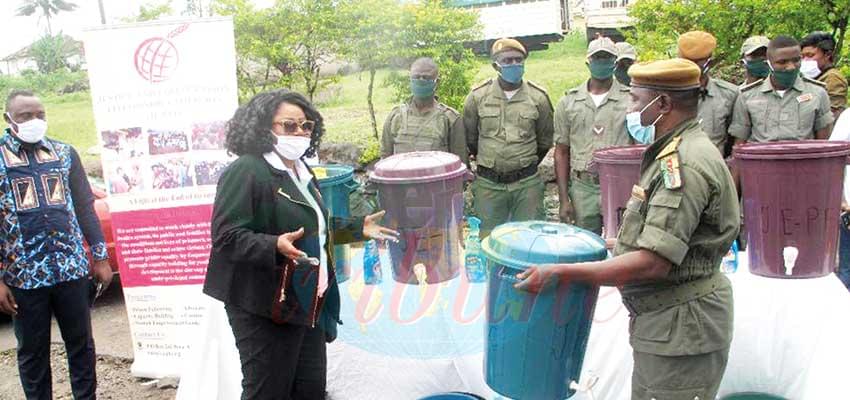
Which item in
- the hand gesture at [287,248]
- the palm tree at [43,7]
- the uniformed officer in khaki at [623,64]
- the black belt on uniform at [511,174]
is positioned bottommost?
the black belt on uniform at [511,174]

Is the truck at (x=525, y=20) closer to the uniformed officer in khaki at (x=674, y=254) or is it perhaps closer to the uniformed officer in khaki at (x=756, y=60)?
the uniformed officer in khaki at (x=756, y=60)

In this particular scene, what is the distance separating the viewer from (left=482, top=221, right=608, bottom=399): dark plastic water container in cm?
256

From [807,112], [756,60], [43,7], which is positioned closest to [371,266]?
[807,112]

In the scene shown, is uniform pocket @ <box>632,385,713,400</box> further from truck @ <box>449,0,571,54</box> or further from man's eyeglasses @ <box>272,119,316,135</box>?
truck @ <box>449,0,571,54</box>

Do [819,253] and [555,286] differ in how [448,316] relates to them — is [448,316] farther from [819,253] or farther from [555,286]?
[819,253]

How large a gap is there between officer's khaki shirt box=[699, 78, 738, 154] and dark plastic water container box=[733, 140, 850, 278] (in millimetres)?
1212

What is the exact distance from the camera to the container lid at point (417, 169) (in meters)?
3.52

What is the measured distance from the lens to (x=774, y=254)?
3346 mm

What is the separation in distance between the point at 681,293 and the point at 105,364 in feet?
14.9

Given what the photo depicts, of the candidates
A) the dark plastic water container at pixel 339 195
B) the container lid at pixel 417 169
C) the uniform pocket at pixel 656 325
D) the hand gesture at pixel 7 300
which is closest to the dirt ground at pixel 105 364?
the hand gesture at pixel 7 300

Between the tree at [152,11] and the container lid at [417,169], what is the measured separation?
22.4ft

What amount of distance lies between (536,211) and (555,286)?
8.11ft

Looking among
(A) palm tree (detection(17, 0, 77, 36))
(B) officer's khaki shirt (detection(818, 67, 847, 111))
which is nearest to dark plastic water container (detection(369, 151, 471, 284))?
(B) officer's khaki shirt (detection(818, 67, 847, 111))

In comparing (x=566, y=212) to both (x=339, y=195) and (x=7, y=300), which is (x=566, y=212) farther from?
(x=7, y=300)
